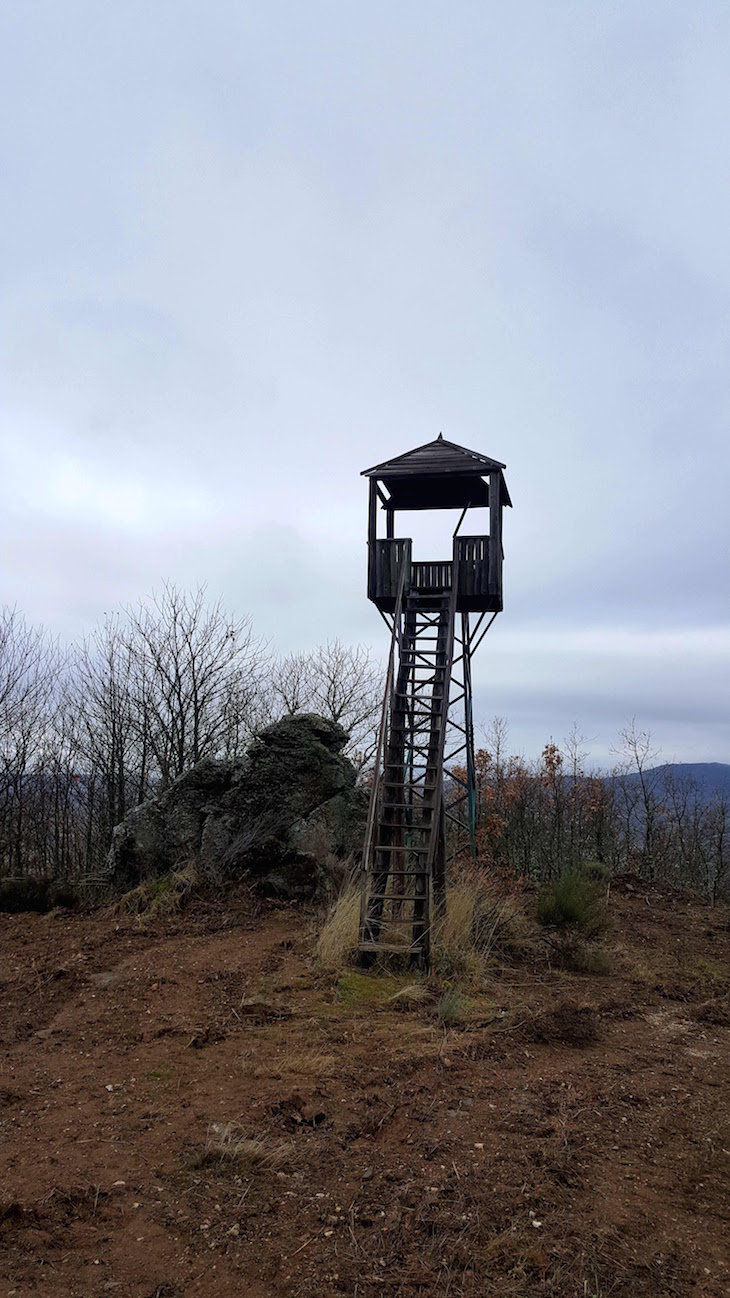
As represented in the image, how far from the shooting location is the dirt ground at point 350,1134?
3.04 meters

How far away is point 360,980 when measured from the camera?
23.4 feet

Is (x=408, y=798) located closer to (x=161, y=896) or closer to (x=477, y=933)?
(x=477, y=933)

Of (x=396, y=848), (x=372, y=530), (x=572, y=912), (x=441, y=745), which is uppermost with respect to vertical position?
(x=372, y=530)

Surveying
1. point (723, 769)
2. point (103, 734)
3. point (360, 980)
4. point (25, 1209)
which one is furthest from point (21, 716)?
point (723, 769)

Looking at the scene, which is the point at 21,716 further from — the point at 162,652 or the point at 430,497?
the point at 430,497

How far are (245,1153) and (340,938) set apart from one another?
3.90 m

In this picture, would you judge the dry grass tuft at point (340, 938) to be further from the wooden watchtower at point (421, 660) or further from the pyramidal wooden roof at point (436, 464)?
the pyramidal wooden roof at point (436, 464)

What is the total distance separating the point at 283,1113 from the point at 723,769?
5548 centimetres

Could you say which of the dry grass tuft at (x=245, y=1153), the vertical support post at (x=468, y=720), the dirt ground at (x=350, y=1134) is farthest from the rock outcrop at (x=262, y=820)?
the dry grass tuft at (x=245, y=1153)

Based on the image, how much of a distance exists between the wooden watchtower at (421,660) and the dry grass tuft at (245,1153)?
3743mm

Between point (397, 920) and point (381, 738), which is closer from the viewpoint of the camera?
point (397, 920)

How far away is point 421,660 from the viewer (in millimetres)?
10273

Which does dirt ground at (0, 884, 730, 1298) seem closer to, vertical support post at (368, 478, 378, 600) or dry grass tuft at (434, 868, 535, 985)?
dry grass tuft at (434, 868, 535, 985)

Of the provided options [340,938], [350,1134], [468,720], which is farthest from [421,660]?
[350,1134]
